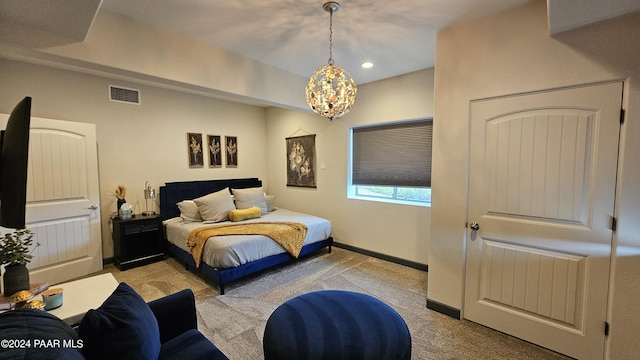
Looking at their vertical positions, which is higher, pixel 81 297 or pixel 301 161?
pixel 301 161

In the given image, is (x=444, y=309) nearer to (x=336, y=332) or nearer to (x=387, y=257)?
(x=387, y=257)

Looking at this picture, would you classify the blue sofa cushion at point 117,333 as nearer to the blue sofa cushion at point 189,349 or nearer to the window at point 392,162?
the blue sofa cushion at point 189,349

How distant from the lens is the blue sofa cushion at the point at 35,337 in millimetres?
717

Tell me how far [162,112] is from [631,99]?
523cm

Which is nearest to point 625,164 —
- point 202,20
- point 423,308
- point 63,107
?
point 423,308

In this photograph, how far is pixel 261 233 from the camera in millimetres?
3373

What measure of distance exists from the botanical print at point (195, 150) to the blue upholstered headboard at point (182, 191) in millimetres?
336

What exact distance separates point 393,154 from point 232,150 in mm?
3091

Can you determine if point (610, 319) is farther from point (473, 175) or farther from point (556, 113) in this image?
point (556, 113)

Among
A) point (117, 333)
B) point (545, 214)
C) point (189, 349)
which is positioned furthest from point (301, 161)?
point (117, 333)

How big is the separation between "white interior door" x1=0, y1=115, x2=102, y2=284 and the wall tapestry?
2.95m

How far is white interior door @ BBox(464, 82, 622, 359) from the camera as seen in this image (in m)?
1.85

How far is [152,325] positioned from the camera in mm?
1222

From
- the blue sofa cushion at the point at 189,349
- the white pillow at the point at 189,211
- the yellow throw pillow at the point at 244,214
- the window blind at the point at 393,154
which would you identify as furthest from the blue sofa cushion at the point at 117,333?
the window blind at the point at 393,154
